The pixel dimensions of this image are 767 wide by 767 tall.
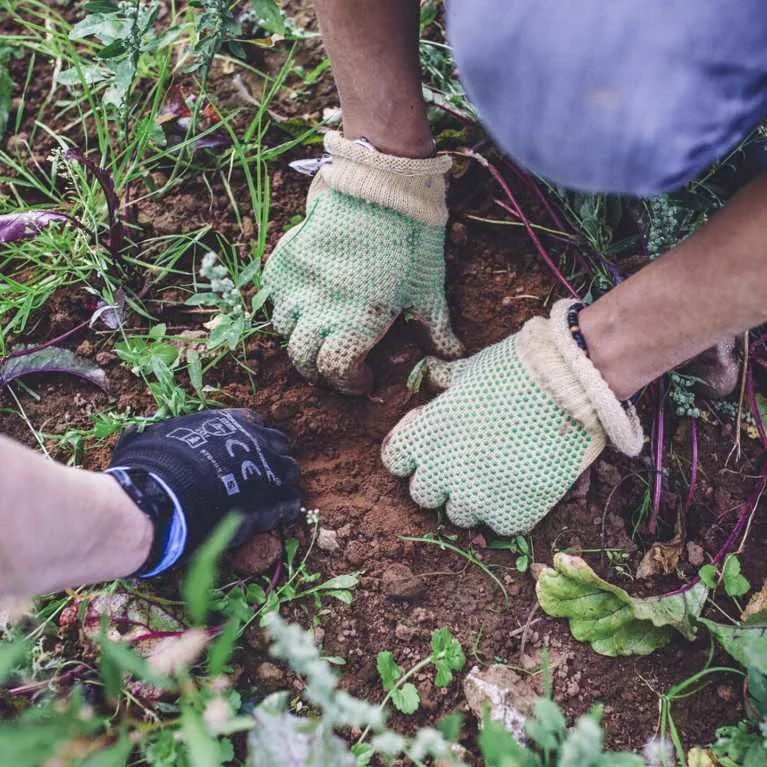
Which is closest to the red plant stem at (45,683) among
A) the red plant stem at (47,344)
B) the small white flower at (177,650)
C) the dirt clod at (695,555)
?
the small white flower at (177,650)

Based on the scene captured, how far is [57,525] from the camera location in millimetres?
1009

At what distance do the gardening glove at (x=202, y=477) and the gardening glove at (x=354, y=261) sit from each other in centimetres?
21

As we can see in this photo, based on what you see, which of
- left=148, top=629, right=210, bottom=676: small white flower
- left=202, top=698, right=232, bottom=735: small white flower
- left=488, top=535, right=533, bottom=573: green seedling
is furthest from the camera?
left=488, top=535, right=533, bottom=573: green seedling

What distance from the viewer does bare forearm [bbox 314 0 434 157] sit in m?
1.39

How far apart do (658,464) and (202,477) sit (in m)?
0.94

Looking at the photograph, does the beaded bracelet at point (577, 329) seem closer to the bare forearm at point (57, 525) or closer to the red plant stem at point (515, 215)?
the red plant stem at point (515, 215)

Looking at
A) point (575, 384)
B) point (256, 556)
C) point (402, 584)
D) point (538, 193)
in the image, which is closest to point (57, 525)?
point (256, 556)

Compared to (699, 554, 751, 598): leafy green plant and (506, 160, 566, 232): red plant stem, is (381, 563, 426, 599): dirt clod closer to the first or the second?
(699, 554, 751, 598): leafy green plant

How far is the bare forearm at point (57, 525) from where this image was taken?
96 centimetres

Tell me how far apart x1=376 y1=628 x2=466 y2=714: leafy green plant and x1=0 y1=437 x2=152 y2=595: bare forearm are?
0.51m

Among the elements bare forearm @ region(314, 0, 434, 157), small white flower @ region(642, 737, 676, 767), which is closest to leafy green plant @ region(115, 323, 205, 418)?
bare forearm @ region(314, 0, 434, 157)

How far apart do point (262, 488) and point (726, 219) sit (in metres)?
0.94

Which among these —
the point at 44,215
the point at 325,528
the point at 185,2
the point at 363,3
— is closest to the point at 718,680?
the point at 325,528

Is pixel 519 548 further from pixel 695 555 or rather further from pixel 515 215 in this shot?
pixel 515 215
